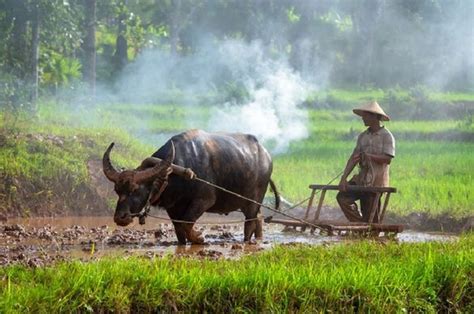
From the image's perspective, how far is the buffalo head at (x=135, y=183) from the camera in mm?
10008

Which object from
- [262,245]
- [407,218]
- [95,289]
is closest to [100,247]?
[262,245]

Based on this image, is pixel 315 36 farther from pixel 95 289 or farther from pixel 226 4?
pixel 95 289

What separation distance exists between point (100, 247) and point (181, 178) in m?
1.13

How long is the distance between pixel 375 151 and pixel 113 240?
314cm

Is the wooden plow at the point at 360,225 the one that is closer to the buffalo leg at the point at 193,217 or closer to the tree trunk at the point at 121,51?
the buffalo leg at the point at 193,217

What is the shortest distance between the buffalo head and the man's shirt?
257cm

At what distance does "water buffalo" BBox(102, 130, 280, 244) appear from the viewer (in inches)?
398

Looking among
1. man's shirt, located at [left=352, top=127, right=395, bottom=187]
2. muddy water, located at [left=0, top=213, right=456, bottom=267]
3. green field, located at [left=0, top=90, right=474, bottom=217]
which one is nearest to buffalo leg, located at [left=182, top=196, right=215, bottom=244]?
muddy water, located at [left=0, top=213, right=456, bottom=267]

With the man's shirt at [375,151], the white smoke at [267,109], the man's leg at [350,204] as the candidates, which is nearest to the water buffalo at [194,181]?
the man's leg at [350,204]

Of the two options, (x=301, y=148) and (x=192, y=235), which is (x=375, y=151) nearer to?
(x=192, y=235)

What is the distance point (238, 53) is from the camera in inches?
1346

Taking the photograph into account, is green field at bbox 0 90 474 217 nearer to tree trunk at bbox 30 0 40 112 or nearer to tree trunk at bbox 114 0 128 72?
tree trunk at bbox 30 0 40 112

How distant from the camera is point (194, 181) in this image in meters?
10.8

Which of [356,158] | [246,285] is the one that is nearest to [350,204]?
[356,158]
